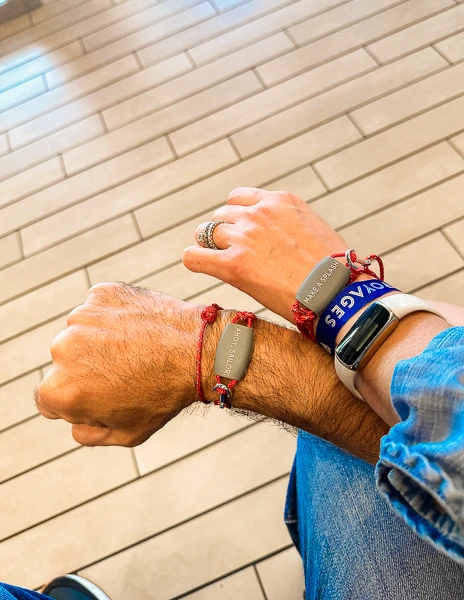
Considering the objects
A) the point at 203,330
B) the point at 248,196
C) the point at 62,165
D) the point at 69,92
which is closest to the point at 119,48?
the point at 69,92

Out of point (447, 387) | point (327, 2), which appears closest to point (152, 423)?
point (447, 387)

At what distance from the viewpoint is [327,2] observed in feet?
7.48

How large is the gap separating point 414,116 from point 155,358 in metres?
1.60

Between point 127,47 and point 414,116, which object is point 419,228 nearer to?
point 414,116

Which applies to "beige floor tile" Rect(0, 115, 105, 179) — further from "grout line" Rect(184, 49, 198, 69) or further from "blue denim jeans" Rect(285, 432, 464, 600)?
"blue denim jeans" Rect(285, 432, 464, 600)

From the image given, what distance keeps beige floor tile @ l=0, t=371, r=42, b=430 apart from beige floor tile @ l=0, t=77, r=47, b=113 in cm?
158

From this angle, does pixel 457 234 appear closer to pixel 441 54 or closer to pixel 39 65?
pixel 441 54

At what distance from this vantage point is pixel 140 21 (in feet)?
8.28

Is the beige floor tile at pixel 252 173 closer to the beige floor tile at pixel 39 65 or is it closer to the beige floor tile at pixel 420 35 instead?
the beige floor tile at pixel 420 35

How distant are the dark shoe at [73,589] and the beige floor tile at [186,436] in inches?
12.4

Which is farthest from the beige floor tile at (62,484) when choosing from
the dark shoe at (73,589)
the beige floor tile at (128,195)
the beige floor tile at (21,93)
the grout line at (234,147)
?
the beige floor tile at (21,93)

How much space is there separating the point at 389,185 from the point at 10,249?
5.07 ft

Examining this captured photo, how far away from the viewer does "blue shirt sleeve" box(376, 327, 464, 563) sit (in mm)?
441

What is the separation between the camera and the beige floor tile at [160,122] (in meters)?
2.09
